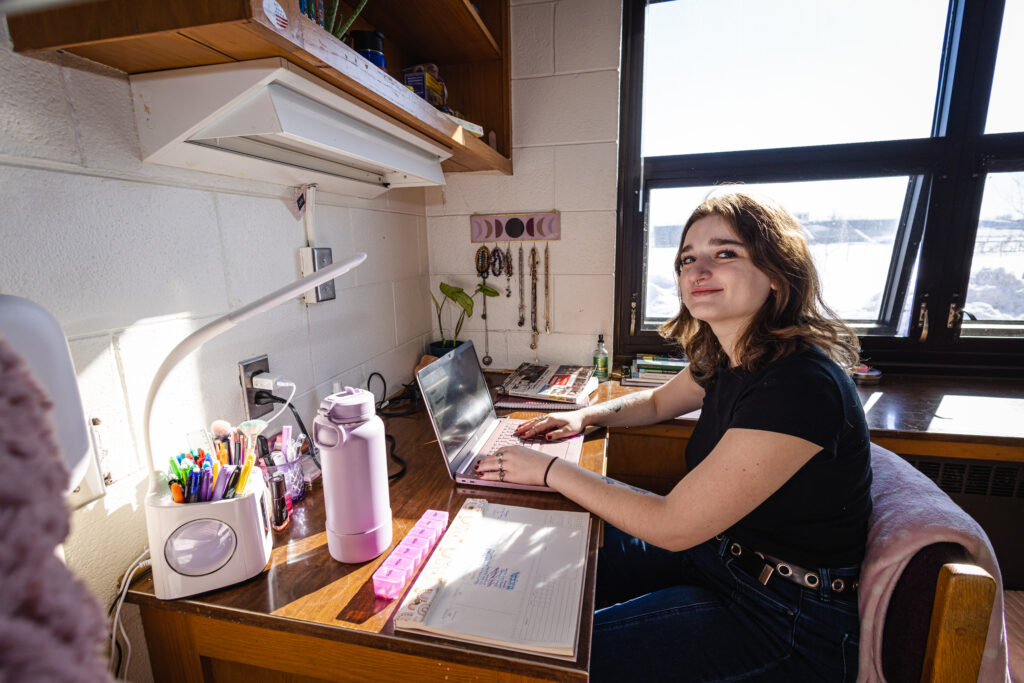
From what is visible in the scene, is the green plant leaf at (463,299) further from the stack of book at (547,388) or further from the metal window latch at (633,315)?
the metal window latch at (633,315)

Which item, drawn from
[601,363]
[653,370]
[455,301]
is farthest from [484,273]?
[653,370]

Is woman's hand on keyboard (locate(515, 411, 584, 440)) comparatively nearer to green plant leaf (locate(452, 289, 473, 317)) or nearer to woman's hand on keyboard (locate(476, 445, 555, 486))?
woman's hand on keyboard (locate(476, 445, 555, 486))

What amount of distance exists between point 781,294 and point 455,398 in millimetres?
829

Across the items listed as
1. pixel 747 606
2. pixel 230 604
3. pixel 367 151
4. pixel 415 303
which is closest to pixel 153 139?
pixel 367 151

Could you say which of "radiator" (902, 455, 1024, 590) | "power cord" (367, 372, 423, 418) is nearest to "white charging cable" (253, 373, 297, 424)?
"power cord" (367, 372, 423, 418)

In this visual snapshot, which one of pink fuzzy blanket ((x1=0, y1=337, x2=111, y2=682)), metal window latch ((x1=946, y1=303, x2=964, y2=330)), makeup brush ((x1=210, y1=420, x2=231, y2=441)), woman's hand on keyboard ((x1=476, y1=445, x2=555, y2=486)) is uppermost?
pink fuzzy blanket ((x1=0, y1=337, x2=111, y2=682))

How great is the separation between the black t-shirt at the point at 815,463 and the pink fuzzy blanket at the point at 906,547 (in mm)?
48

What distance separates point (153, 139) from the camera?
836 mm

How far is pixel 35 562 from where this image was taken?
149mm

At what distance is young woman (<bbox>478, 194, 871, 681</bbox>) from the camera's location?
873 millimetres

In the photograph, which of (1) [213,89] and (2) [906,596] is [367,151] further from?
(2) [906,596]

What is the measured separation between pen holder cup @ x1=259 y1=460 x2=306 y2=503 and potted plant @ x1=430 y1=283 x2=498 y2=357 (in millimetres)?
1001

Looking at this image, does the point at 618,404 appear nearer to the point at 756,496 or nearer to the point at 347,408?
the point at 756,496

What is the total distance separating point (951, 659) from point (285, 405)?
1.35m
